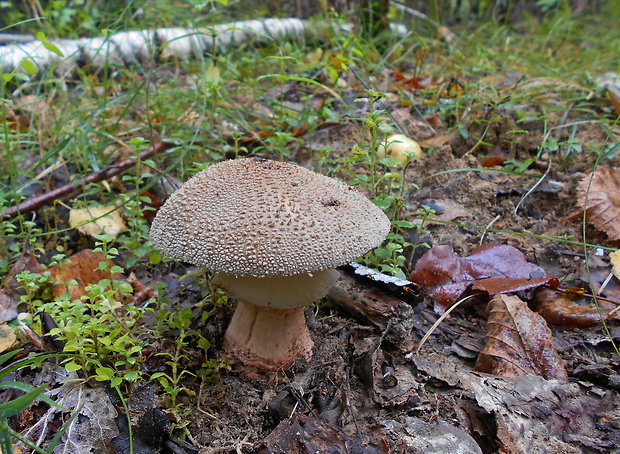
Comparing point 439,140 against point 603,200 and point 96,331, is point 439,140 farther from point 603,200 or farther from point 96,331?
point 96,331

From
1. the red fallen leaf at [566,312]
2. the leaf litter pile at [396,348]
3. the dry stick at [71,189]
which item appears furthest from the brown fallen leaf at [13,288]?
the red fallen leaf at [566,312]

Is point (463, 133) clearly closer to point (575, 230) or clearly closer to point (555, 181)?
point (555, 181)

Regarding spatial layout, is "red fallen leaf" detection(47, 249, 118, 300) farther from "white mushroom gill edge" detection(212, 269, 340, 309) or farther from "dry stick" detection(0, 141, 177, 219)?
"white mushroom gill edge" detection(212, 269, 340, 309)

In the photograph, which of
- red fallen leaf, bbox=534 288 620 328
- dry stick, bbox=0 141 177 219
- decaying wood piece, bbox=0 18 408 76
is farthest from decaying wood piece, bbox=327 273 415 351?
decaying wood piece, bbox=0 18 408 76

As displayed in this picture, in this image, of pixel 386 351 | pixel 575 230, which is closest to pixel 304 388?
pixel 386 351

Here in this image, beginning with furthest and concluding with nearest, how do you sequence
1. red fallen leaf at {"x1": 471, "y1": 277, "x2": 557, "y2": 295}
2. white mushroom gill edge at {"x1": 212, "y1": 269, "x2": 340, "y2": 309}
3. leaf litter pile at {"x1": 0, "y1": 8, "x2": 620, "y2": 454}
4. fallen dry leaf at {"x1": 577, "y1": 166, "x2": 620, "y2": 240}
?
fallen dry leaf at {"x1": 577, "y1": 166, "x2": 620, "y2": 240}, red fallen leaf at {"x1": 471, "y1": 277, "x2": 557, "y2": 295}, white mushroom gill edge at {"x1": 212, "y1": 269, "x2": 340, "y2": 309}, leaf litter pile at {"x1": 0, "y1": 8, "x2": 620, "y2": 454}

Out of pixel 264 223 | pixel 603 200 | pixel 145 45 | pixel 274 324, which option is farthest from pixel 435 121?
pixel 145 45

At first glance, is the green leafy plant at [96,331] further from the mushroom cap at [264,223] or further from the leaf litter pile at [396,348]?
the mushroom cap at [264,223]
